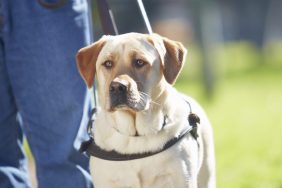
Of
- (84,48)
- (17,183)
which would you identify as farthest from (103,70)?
(17,183)

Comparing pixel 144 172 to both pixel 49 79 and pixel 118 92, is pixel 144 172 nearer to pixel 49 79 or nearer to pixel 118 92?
pixel 118 92

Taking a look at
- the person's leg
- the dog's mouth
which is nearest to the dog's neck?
the dog's mouth

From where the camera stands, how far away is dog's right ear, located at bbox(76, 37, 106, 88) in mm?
4484

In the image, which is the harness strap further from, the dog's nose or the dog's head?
the dog's nose

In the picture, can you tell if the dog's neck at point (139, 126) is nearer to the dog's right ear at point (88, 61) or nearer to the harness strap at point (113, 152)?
the harness strap at point (113, 152)

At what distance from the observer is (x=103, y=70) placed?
454 cm

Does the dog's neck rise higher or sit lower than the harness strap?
higher

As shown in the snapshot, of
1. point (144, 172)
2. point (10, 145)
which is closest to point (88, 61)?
point (144, 172)

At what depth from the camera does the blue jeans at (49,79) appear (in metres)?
4.58

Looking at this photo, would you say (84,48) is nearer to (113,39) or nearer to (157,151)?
(113,39)

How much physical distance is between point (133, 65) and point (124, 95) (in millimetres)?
235

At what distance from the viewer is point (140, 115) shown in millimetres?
4492

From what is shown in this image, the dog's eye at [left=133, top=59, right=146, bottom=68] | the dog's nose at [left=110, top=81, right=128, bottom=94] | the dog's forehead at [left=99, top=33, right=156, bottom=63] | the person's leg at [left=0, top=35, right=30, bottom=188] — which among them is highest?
the dog's forehead at [left=99, top=33, right=156, bottom=63]

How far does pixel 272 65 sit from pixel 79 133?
64.3 feet
